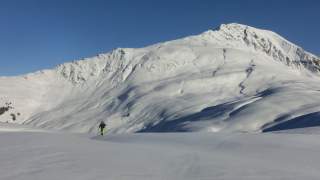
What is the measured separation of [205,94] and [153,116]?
25837 mm

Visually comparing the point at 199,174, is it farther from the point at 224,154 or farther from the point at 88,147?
the point at 88,147

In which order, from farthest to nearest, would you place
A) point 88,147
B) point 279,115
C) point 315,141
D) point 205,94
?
1. point 205,94
2. point 279,115
3. point 315,141
4. point 88,147

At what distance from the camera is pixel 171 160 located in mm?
12523

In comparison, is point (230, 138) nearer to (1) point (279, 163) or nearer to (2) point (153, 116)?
(1) point (279, 163)

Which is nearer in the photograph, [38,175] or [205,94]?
[38,175]

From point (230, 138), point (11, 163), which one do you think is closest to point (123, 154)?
point (11, 163)

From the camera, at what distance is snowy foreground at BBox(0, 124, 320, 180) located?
412 inches

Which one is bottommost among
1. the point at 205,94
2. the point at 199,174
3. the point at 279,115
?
the point at 199,174

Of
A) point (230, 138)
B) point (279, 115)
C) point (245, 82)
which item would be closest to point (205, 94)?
point (245, 82)

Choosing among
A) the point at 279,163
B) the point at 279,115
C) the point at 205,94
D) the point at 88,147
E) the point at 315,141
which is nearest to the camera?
the point at 279,163

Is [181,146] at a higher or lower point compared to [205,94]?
lower

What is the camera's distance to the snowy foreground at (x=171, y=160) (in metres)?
10.5

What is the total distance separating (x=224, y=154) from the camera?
538 inches

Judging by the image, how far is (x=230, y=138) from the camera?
1753cm
